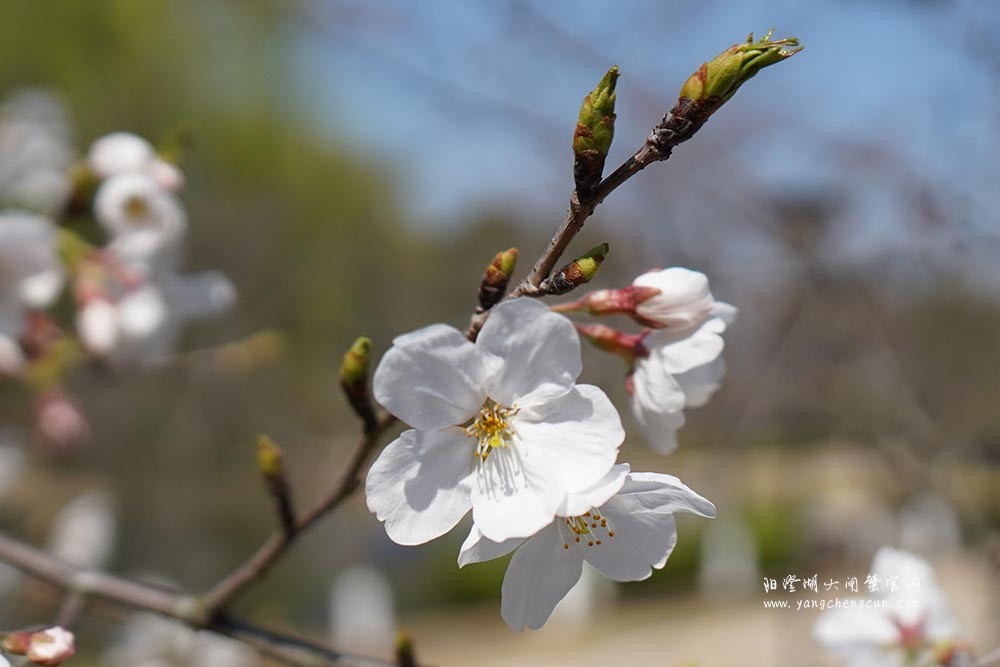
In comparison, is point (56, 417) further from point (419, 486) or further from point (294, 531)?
point (419, 486)

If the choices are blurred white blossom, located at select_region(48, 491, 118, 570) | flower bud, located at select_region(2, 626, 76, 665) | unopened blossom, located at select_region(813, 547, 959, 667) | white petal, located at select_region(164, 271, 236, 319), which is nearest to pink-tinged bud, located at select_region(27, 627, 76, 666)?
flower bud, located at select_region(2, 626, 76, 665)

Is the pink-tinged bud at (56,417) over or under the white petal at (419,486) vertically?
over

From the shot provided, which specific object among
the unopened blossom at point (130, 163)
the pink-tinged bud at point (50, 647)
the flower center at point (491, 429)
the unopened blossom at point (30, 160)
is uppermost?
the unopened blossom at point (30, 160)

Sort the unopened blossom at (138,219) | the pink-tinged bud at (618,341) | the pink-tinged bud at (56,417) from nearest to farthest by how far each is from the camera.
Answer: the pink-tinged bud at (618,341)
the unopened blossom at (138,219)
the pink-tinged bud at (56,417)

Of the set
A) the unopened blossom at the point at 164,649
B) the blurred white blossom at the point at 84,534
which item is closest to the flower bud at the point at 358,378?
the unopened blossom at the point at 164,649

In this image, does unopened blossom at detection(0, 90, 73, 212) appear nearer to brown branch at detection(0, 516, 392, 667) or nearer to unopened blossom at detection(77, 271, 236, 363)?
unopened blossom at detection(77, 271, 236, 363)

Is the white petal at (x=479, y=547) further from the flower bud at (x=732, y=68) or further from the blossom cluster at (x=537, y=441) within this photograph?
→ the flower bud at (x=732, y=68)
